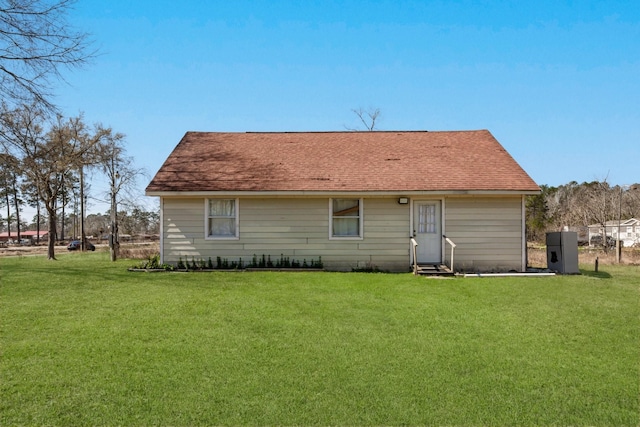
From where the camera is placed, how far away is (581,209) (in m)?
37.2

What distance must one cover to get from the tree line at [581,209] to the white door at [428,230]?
60.1 ft

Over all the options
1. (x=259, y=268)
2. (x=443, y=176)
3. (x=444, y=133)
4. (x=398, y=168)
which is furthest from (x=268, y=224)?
(x=444, y=133)

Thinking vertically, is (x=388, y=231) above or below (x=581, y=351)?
above

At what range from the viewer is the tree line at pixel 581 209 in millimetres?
31297

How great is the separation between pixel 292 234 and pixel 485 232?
593cm

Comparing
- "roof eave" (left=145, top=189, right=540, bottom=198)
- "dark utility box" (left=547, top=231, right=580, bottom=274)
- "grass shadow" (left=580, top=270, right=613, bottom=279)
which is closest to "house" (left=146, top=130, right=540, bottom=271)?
"roof eave" (left=145, top=189, right=540, bottom=198)

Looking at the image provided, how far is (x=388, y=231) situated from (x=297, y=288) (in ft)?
15.6

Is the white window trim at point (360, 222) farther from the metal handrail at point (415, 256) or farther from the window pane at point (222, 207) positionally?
the window pane at point (222, 207)

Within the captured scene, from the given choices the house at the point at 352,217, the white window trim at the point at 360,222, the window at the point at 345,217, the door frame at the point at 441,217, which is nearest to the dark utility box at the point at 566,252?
the house at the point at 352,217

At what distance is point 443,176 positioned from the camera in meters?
14.3

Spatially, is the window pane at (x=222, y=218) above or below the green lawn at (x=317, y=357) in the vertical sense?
above

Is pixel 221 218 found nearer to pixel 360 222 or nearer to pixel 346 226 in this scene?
pixel 346 226

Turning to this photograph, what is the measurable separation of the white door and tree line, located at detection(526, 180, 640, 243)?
18.3 metres

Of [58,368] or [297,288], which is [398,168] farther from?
[58,368]
